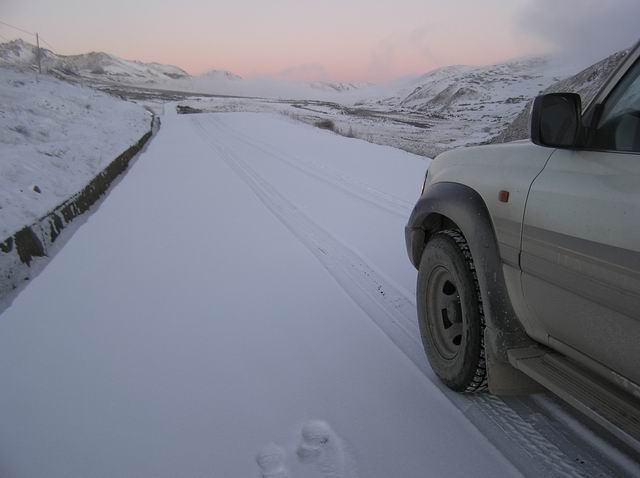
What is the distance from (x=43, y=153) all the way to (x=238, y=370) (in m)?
7.04

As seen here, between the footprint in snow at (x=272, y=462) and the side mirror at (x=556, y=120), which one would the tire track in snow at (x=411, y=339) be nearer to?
the footprint in snow at (x=272, y=462)

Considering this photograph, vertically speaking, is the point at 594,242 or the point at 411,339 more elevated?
the point at 594,242

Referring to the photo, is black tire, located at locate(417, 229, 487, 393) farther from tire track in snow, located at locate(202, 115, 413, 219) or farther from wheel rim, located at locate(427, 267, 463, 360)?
tire track in snow, located at locate(202, 115, 413, 219)

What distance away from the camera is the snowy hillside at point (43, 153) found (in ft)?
17.1

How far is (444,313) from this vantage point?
8.81 ft

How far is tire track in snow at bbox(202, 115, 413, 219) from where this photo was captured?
7.05m

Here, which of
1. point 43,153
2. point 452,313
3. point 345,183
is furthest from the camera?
point 345,183

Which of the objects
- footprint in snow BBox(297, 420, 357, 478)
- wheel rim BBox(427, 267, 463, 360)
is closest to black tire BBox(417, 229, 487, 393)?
wheel rim BBox(427, 267, 463, 360)

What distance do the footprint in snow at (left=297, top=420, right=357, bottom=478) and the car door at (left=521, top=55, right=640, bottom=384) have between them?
114 centimetres

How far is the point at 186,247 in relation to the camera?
16.9 ft

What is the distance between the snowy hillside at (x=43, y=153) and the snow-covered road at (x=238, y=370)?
692mm

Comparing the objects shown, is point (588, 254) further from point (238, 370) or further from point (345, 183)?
point (345, 183)

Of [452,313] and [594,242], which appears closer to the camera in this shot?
[594,242]

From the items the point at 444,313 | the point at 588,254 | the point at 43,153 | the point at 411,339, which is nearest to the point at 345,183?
the point at 43,153
